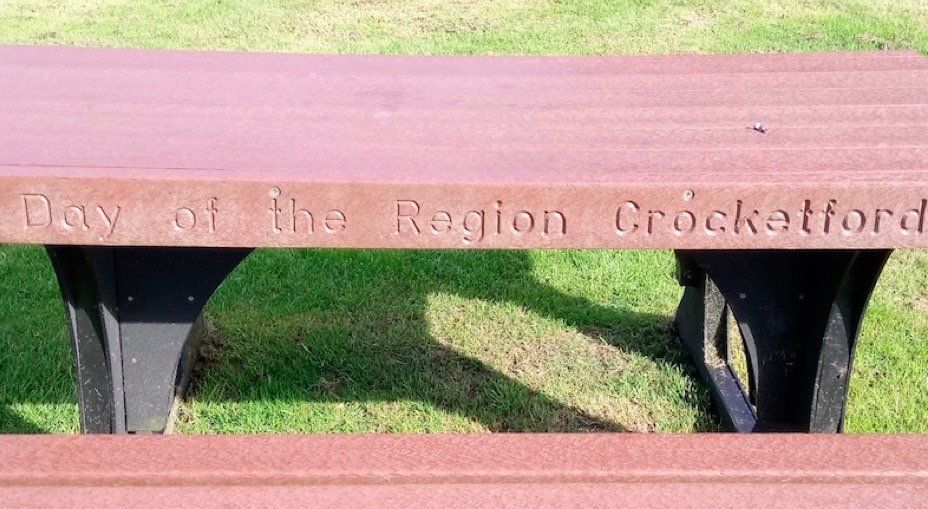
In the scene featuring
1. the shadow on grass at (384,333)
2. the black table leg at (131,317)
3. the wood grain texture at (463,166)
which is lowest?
the shadow on grass at (384,333)

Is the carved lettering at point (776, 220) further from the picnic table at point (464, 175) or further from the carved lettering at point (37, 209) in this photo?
the carved lettering at point (37, 209)

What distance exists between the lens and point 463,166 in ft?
5.49

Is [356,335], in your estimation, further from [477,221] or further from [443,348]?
[477,221]

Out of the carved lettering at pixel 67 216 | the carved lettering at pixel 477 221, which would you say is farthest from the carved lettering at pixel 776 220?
the carved lettering at pixel 67 216

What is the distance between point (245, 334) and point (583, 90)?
1581 millimetres

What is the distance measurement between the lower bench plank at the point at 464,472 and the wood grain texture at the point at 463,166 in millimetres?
329

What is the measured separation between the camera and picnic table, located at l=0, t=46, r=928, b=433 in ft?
5.22

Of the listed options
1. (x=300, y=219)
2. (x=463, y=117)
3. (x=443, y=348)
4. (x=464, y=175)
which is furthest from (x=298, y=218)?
(x=443, y=348)

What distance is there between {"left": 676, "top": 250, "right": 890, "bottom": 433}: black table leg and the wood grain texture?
30cm

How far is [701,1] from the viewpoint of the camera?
682 cm

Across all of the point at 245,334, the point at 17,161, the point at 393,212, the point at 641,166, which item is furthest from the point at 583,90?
the point at 245,334

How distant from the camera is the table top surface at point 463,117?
1656mm

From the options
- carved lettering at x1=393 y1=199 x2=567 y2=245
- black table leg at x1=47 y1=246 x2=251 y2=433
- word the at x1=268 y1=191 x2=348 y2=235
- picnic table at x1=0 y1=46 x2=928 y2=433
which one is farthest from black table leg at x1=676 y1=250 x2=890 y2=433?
black table leg at x1=47 y1=246 x2=251 y2=433

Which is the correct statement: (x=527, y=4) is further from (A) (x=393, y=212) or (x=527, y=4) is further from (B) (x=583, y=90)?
(A) (x=393, y=212)
